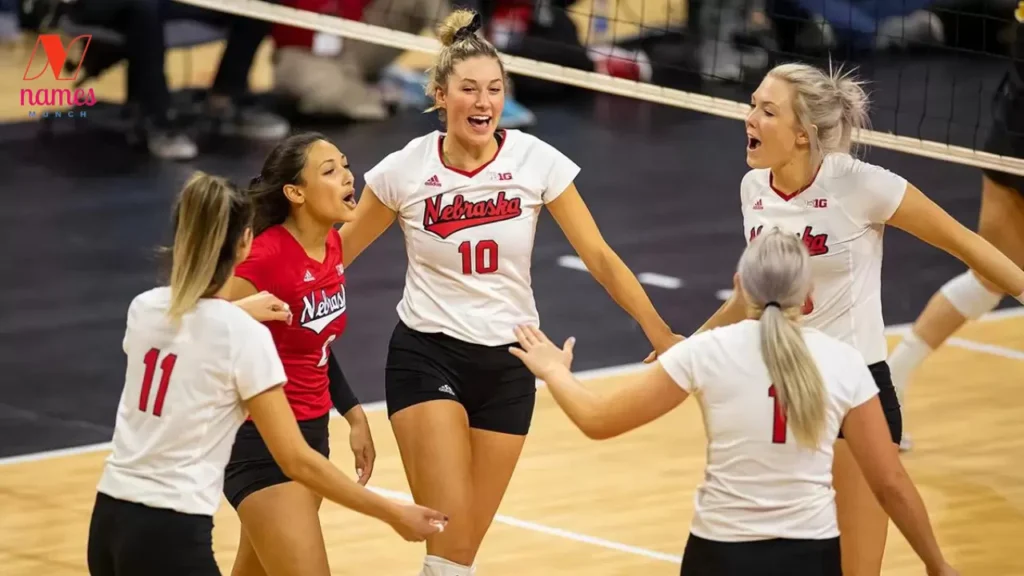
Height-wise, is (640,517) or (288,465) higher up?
(288,465)

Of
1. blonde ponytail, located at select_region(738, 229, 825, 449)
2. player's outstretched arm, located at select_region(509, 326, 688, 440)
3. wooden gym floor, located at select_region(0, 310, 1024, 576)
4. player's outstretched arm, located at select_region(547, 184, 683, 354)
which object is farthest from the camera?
wooden gym floor, located at select_region(0, 310, 1024, 576)

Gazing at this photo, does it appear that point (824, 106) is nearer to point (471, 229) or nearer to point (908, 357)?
point (471, 229)

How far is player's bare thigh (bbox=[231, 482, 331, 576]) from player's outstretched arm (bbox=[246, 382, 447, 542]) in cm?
72

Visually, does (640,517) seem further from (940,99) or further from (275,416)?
(940,99)

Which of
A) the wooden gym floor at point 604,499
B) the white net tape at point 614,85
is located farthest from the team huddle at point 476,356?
the wooden gym floor at point 604,499

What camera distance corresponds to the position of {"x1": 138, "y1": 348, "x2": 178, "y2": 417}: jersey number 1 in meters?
4.90

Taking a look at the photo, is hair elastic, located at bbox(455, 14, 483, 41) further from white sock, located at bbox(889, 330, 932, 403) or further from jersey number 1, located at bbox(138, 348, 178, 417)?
white sock, located at bbox(889, 330, 932, 403)

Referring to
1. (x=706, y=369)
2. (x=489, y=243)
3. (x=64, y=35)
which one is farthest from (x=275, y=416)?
(x=64, y=35)

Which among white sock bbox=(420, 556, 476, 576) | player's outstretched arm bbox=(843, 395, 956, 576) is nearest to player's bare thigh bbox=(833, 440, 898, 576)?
player's outstretched arm bbox=(843, 395, 956, 576)

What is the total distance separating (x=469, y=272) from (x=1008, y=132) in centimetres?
364

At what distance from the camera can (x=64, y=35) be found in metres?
14.8

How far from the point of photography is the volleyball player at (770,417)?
4.77 m

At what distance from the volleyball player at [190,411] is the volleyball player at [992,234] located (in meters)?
4.62

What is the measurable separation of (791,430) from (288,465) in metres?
1.35
